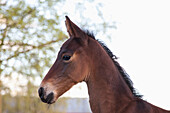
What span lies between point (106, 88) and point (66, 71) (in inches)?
18.4

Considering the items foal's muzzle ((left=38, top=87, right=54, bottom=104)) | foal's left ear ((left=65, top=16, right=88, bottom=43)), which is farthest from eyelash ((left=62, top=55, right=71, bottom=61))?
foal's muzzle ((left=38, top=87, right=54, bottom=104))

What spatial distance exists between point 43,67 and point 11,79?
1370 millimetres

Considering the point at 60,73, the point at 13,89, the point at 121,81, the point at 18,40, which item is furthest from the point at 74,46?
the point at 13,89

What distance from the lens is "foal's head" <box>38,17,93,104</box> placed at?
2.90 meters

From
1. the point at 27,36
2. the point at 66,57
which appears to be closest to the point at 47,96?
the point at 66,57

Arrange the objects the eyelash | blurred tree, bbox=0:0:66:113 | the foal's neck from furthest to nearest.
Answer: blurred tree, bbox=0:0:66:113
the eyelash
the foal's neck

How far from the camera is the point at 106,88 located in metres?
2.92

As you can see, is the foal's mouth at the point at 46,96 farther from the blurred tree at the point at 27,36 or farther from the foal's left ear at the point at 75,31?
the blurred tree at the point at 27,36

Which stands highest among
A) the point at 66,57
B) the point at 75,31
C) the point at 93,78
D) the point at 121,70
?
the point at 75,31

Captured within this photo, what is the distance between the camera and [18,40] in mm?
9641

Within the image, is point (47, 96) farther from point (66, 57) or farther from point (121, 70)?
Answer: point (121, 70)

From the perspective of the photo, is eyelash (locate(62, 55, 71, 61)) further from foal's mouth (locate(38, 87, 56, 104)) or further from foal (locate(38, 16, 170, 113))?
foal's mouth (locate(38, 87, 56, 104))

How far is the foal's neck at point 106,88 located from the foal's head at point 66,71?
112 mm

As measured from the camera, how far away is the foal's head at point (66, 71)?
114 inches
